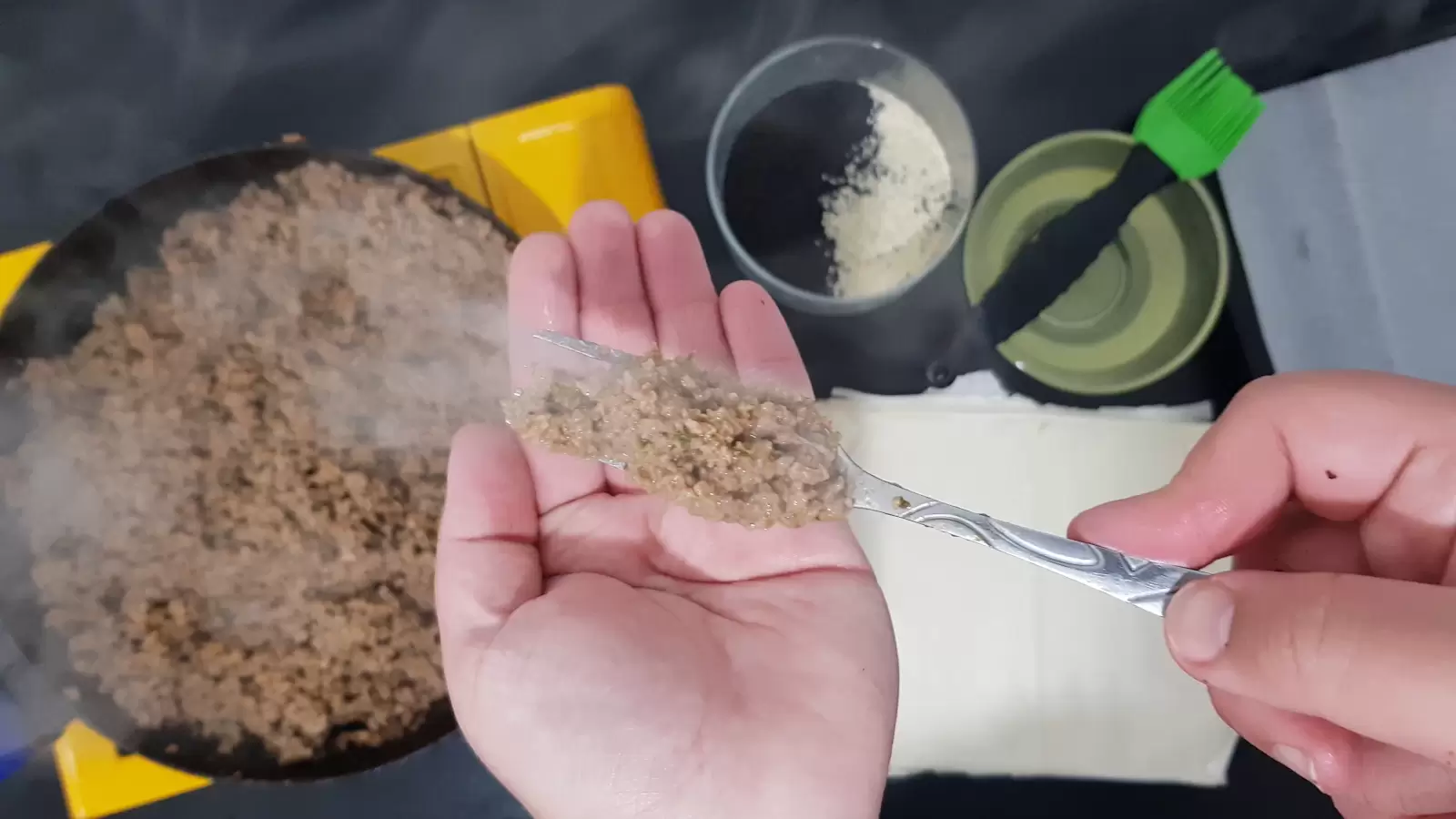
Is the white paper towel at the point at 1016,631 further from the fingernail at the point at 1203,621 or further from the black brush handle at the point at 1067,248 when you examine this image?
the fingernail at the point at 1203,621

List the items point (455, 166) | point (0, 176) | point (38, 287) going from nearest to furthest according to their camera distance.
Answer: point (38, 287) < point (455, 166) < point (0, 176)

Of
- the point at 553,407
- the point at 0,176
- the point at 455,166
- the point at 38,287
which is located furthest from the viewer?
the point at 0,176

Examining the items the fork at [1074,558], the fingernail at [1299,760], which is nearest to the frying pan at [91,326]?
the fork at [1074,558]

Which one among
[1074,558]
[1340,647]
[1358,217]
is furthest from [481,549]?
[1358,217]

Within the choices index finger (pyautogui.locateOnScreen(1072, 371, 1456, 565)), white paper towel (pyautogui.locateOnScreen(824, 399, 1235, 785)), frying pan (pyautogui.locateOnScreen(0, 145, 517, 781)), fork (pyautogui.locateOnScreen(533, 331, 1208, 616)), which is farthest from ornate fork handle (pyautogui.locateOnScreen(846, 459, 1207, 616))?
frying pan (pyautogui.locateOnScreen(0, 145, 517, 781))

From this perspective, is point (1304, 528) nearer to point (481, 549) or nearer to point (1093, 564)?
point (1093, 564)

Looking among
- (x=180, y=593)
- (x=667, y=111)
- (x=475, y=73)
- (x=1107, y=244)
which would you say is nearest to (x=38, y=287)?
(x=180, y=593)

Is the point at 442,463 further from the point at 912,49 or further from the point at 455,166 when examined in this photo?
the point at 912,49
